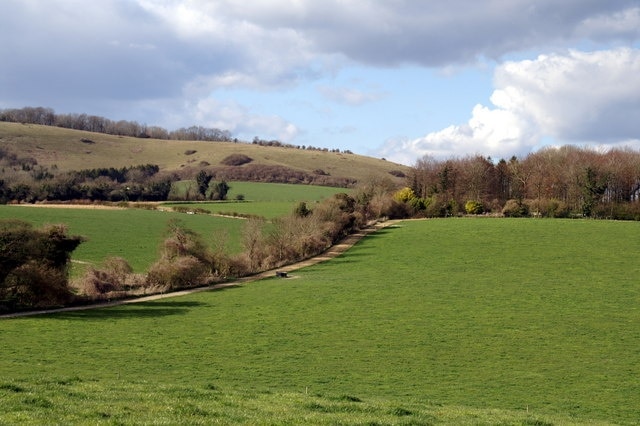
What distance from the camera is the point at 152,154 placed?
180 m

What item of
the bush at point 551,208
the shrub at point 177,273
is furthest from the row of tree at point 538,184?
the shrub at point 177,273

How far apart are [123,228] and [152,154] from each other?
98.5 m

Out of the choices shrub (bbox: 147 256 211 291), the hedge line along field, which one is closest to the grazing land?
shrub (bbox: 147 256 211 291)

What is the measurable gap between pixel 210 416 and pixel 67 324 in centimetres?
2662

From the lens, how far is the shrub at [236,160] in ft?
565

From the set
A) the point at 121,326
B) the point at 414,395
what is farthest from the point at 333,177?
the point at 414,395

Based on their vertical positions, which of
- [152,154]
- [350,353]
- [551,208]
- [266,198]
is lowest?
[350,353]

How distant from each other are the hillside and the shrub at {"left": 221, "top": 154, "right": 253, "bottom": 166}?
185cm

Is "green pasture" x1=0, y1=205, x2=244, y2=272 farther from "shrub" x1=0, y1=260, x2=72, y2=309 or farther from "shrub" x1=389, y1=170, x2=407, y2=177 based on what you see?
"shrub" x1=389, y1=170, x2=407, y2=177

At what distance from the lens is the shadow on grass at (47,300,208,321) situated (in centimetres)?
3975

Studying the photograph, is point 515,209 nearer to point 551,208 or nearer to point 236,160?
point 551,208

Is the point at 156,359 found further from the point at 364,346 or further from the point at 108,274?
the point at 108,274

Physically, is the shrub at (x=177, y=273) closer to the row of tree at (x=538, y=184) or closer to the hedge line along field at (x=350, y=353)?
the hedge line along field at (x=350, y=353)

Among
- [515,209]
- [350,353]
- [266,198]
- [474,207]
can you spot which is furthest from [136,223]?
[350,353]
